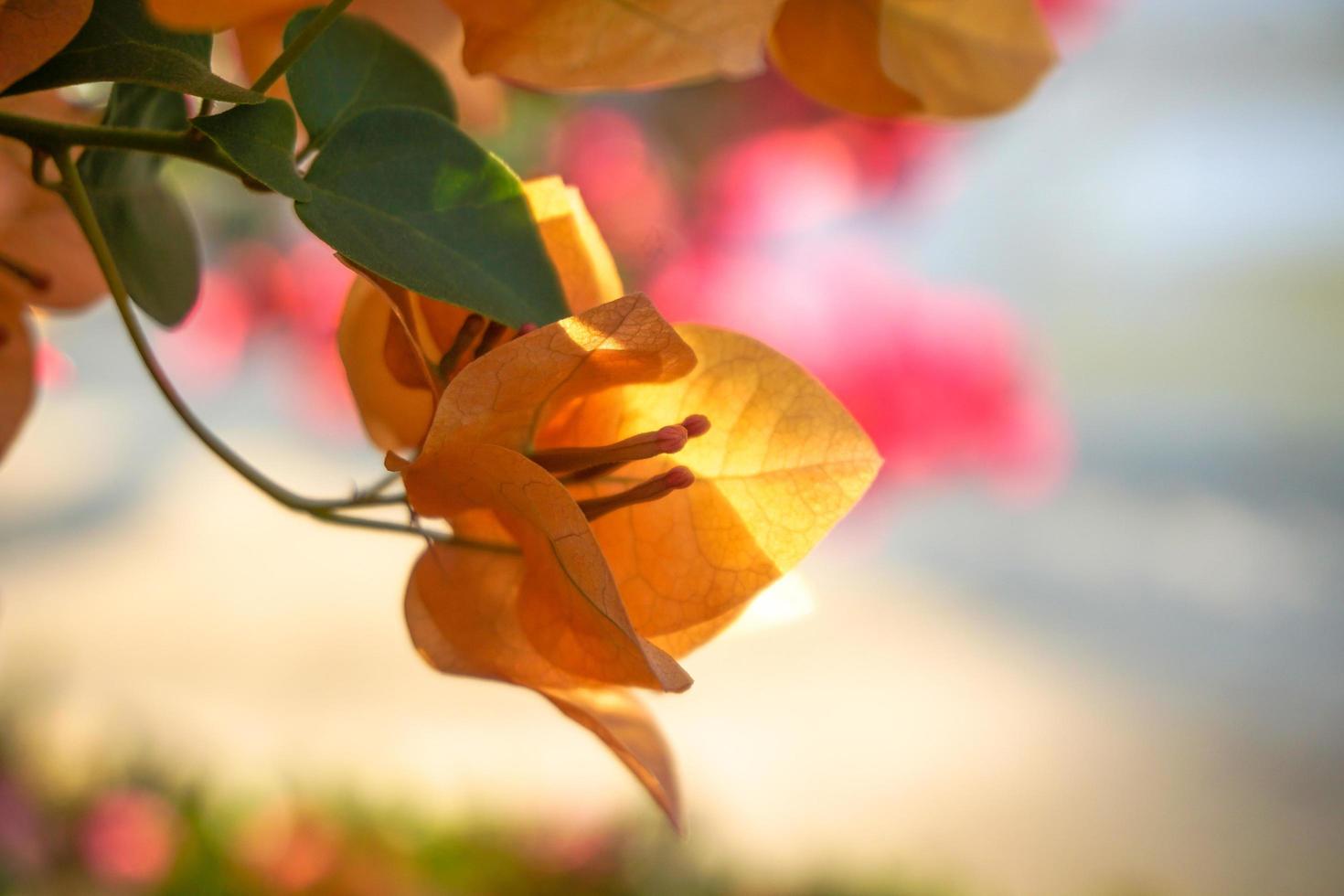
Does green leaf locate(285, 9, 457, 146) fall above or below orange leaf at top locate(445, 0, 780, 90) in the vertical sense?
below

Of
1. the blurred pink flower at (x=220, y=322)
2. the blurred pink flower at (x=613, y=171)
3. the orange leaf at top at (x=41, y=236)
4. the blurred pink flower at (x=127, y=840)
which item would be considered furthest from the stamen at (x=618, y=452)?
the blurred pink flower at (x=220, y=322)

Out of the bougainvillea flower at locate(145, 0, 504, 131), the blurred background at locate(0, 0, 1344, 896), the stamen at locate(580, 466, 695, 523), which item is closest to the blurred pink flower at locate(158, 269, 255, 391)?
the blurred background at locate(0, 0, 1344, 896)

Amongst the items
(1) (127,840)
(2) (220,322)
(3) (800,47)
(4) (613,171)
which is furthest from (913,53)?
(2) (220,322)

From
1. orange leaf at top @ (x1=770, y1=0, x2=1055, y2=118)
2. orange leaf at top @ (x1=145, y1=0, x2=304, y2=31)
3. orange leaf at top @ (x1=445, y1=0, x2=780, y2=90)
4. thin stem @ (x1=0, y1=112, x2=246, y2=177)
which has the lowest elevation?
thin stem @ (x1=0, y1=112, x2=246, y2=177)

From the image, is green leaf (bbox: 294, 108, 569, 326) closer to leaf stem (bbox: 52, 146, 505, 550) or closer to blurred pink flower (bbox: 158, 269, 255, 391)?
leaf stem (bbox: 52, 146, 505, 550)

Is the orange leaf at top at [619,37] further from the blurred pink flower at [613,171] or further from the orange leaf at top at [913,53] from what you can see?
the blurred pink flower at [613,171]

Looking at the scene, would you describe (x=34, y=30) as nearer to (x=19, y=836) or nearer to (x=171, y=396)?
(x=171, y=396)

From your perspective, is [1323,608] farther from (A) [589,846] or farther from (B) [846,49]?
(B) [846,49]
